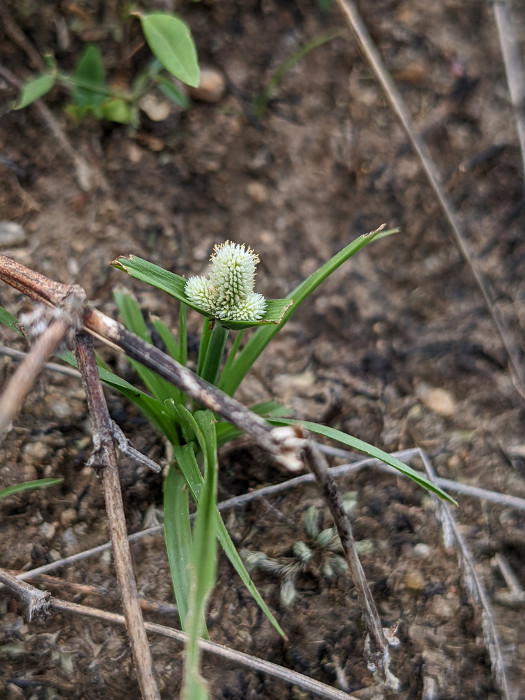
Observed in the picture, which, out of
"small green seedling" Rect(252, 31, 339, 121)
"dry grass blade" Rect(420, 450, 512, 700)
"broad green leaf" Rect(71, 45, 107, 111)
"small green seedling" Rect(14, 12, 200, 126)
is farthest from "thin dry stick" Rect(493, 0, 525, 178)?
"broad green leaf" Rect(71, 45, 107, 111)

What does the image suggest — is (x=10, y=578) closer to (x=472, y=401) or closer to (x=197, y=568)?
(x=197, y=568)

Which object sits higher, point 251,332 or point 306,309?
point 306,309

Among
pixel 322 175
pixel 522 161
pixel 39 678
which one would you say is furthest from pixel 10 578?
pixel 522 161

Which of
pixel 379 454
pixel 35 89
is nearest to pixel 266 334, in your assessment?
pixel 379 454

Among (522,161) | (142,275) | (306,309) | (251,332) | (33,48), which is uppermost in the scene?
(33,48)

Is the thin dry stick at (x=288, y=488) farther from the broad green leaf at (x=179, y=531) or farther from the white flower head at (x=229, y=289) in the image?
the white flower head at (x=229, y=289)

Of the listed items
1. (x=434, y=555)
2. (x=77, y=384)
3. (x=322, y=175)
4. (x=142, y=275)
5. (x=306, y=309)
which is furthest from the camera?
(x=322, y=175)

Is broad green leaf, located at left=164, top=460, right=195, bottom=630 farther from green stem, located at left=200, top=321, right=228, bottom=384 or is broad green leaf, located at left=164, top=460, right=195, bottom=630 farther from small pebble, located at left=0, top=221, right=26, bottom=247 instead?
small pebble, located at left=0, top=221, right=26, bottom=247

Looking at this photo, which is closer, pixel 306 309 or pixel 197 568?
pixel 197 568
